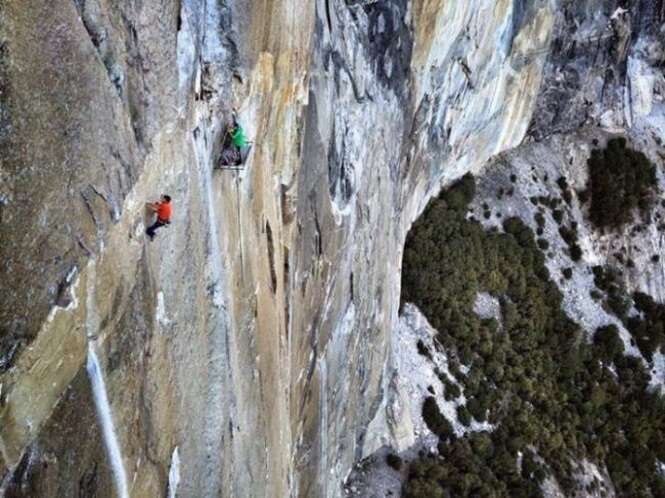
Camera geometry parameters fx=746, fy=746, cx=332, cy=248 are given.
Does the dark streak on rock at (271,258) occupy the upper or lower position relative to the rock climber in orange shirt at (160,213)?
lower

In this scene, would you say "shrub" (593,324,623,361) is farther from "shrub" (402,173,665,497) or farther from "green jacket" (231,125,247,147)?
"green jacket" (231,125,247,147)

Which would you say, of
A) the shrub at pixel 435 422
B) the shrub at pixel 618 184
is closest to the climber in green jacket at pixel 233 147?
the shrub at pixel 435 422

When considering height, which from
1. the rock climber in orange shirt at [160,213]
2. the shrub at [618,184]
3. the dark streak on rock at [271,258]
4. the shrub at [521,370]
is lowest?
the shrub at [521,370]

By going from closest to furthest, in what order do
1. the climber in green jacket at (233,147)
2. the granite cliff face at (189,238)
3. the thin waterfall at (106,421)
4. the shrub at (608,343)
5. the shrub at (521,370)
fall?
the granite cliff face at (189,238) → the thin waterfall at (106,421) → the climber in green jacket at (233,147) → the shrub at (521,370) → the shrub at (608,343)

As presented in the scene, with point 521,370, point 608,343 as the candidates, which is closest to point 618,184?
point 608,343

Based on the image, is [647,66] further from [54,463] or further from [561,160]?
[54,463]

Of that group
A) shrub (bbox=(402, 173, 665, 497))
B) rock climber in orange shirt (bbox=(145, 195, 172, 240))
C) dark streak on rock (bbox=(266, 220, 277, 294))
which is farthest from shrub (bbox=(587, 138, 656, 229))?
rock climber in orange shirt (bbox=(145, 195, 172, 240))

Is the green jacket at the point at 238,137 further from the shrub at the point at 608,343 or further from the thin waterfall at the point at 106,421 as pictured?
the shrub at the point at 608,343
